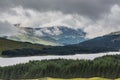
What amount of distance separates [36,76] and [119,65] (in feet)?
144

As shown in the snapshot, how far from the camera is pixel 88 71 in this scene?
619ft

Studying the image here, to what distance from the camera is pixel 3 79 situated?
19600cm

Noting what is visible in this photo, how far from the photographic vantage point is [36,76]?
192250mm

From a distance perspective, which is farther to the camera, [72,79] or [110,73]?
[110,73]

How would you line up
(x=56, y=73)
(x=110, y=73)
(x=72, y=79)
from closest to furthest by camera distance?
(x=72, y=79) → (x=110, y=73) → (x=56, y=73)

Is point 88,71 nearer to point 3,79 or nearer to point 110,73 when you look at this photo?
point 110,73

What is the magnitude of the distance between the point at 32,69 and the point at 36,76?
8.33m

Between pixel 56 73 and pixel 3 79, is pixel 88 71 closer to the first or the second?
pixel 56 73

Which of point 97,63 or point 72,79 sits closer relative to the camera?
point 72,79

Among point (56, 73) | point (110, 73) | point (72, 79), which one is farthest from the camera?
point (56, 73)

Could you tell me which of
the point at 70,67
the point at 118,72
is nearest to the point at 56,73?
the point at 70,67

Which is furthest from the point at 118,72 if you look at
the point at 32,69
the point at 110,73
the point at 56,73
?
the point at 32,69

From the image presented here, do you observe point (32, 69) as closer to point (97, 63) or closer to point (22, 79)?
point (22, 79)

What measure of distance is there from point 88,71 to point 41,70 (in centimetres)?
2569
